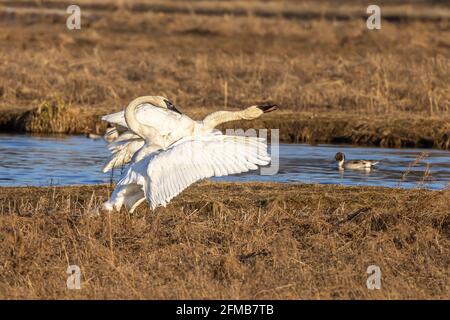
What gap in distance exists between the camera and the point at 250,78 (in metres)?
21.2

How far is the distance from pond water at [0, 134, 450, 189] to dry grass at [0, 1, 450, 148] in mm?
873

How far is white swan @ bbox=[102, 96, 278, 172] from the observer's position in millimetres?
10070

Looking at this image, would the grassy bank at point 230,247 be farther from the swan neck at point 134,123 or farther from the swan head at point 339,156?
the swan head at point 339,156

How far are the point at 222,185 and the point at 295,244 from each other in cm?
332

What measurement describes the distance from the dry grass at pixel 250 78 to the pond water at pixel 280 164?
34.4 inches

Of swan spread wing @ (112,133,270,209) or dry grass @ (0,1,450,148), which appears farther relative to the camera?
dry grass @ (0,1,450,148)

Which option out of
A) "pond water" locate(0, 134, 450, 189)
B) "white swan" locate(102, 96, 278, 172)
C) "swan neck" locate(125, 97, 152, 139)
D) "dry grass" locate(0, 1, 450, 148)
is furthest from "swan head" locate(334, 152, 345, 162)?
"swan neck" locate(125, 97, 152, 139)

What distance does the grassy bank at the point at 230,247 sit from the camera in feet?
25.2

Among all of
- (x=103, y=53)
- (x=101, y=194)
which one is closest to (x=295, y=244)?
(x=101, y=194)

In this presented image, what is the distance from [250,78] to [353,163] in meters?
7.40

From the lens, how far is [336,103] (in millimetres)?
18797

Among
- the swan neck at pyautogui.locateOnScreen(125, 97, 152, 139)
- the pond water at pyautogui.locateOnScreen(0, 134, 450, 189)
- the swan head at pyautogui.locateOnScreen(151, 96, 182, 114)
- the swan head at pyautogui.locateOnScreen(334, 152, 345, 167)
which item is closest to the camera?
the swan neck at pyautogui.locateOnScreen(125, 97, 152, 139)

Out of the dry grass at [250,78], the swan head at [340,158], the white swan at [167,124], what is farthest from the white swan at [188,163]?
the dry grass at [250,78]

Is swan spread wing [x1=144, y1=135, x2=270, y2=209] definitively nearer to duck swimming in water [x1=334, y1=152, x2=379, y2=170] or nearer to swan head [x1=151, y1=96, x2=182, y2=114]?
swan head [x1=151, y1=96, x2=182, y2=114]
